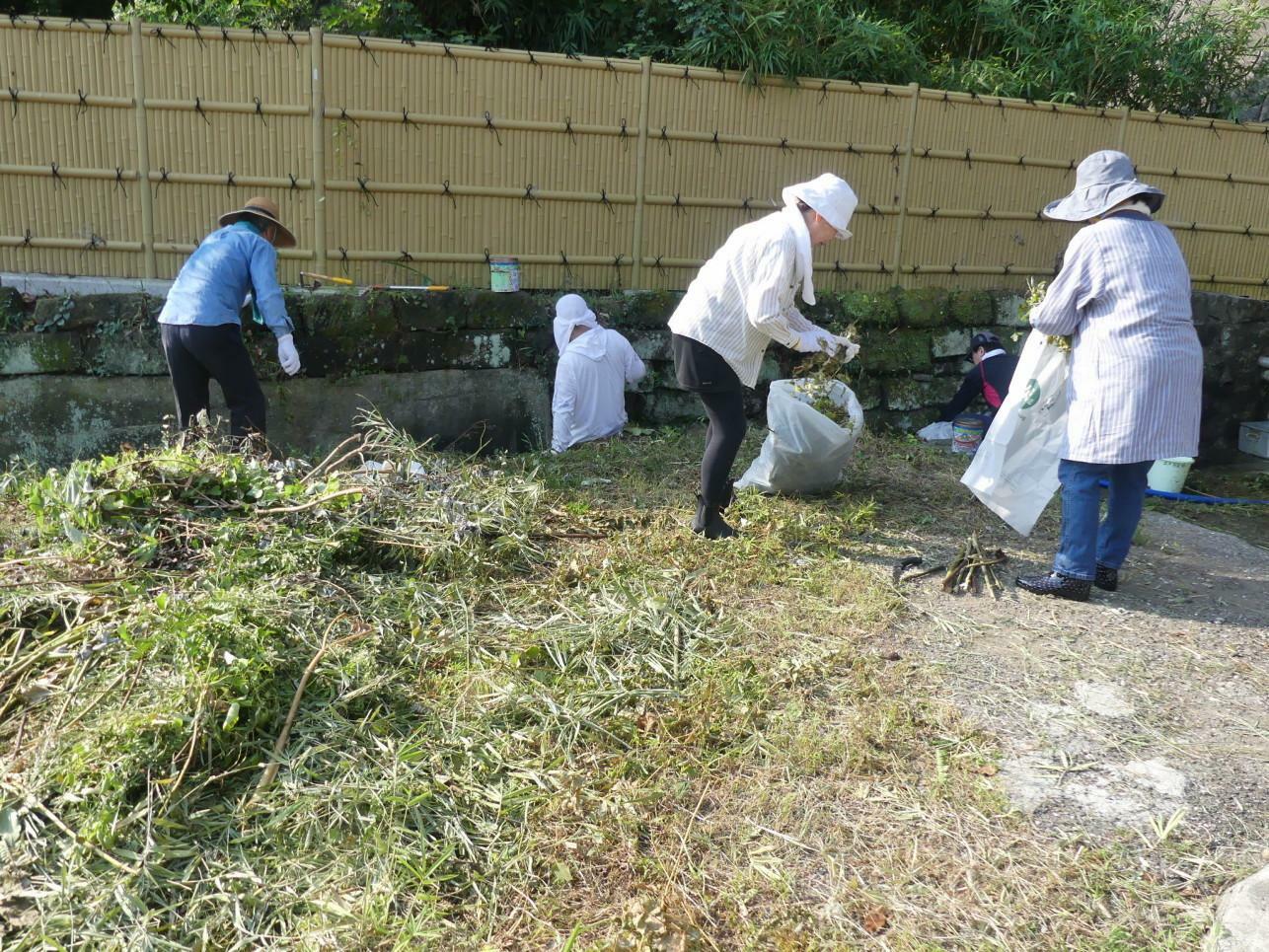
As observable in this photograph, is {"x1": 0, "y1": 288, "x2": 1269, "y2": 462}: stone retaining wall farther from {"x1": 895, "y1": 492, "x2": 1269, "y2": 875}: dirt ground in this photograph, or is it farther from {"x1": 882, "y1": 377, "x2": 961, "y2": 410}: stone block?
{"x1": 895, "y1": 492, "x2": 1269, "y2": 875}: dirt ground

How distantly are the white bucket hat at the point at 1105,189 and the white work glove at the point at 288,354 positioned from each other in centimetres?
368

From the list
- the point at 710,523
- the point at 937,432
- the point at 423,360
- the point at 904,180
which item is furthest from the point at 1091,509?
the point at 904,180

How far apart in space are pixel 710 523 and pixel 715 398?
527 mm

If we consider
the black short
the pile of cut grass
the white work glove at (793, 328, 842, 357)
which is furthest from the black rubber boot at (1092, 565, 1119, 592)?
the black short

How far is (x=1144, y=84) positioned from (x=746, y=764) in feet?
28.4

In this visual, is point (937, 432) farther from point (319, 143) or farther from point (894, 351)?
point (319, 143)

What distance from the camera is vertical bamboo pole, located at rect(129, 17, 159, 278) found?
19.5 ft

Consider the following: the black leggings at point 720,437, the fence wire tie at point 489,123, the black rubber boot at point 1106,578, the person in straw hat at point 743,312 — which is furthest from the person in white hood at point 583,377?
the black rubber boot at point 1106,578

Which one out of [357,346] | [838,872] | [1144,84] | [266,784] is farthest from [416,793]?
[1144,84]

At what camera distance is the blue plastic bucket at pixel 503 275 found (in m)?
6.60

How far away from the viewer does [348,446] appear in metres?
6.00

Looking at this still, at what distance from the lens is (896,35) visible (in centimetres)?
809

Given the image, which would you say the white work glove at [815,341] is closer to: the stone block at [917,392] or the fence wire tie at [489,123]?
the fence wire tie at [489,123]

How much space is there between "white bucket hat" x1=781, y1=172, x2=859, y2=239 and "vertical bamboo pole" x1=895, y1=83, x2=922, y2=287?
3812 millimetres
